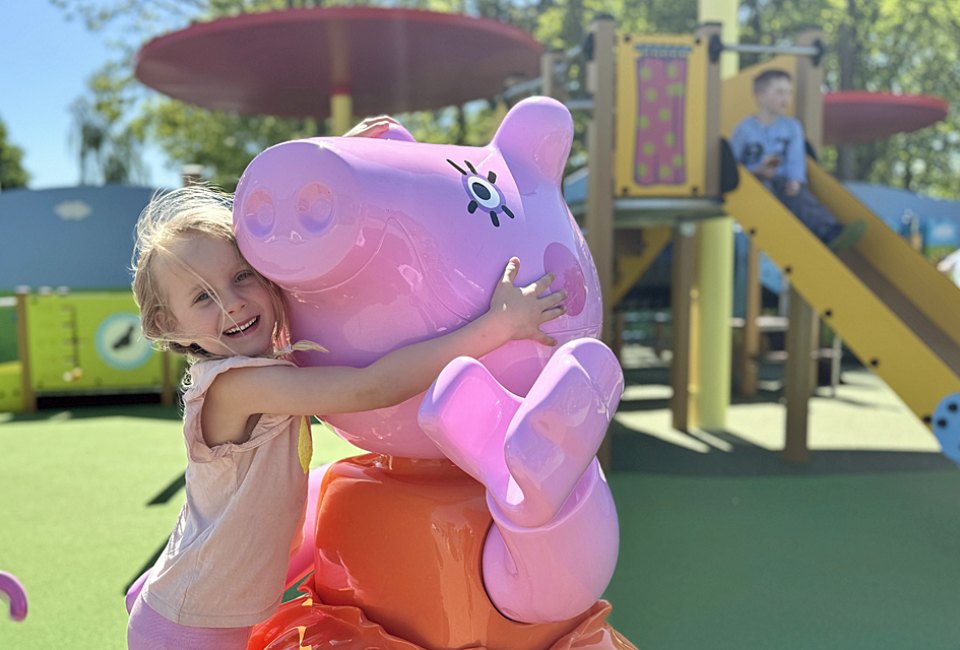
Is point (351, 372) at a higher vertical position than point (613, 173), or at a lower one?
lower

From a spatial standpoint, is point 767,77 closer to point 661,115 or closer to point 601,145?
point 661,115

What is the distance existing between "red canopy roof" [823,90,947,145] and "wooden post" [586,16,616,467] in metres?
5.22

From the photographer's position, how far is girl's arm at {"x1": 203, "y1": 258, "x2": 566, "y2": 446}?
53.1 inches

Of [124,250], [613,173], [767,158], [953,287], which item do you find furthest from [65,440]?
[124,250]

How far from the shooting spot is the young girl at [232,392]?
4.49 feet

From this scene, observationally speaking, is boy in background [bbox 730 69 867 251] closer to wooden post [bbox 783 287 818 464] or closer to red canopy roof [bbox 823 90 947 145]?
wooden post [bbox 783 287 818 464]

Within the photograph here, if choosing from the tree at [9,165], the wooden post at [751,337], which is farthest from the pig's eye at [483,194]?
the tree at [9,165]

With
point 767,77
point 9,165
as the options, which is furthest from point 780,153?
point 9,165

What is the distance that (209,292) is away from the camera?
4.61ft

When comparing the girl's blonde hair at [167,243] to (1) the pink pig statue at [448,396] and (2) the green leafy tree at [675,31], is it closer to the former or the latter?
(1) the pink pig statue at [448,396]

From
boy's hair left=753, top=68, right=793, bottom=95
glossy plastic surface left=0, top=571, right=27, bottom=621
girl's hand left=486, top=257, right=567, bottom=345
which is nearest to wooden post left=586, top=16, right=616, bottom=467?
boy's hair left=753, top=68, right=793, bottom=95

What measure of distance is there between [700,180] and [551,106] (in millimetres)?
3370

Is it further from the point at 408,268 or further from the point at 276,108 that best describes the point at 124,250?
the point at 408,268

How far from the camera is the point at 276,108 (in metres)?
8.62
